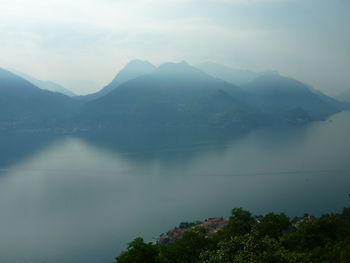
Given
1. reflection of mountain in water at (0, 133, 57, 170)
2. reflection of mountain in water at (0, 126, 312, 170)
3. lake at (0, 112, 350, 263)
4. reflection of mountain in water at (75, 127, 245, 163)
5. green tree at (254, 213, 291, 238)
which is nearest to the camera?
green tree at (254, 213, 291, 238)

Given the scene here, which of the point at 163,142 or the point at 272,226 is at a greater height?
the point at 163,142

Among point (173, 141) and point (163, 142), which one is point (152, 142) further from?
point (173, 141)

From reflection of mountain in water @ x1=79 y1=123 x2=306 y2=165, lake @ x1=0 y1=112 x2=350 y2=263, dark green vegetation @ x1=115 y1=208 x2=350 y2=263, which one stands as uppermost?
reflection of mountain in water @ x1=79 y1=123 x2=306 y2=165

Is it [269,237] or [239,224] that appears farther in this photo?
[239,224]

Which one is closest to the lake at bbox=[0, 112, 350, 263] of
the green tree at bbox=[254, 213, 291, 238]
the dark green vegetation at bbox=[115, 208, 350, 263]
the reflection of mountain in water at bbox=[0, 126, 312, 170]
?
the reflection of mountain in water at bbox=[0, 126, 312, 170]

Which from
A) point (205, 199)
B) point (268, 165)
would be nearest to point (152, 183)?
point (205, 199)

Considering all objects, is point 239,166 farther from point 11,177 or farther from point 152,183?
point 11,177

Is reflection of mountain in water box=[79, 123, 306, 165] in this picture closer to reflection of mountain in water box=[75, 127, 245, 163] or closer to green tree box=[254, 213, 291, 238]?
reflection of mountain in water box=[75, 127, 245, 163]

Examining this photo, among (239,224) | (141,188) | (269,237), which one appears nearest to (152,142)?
(141,188)
